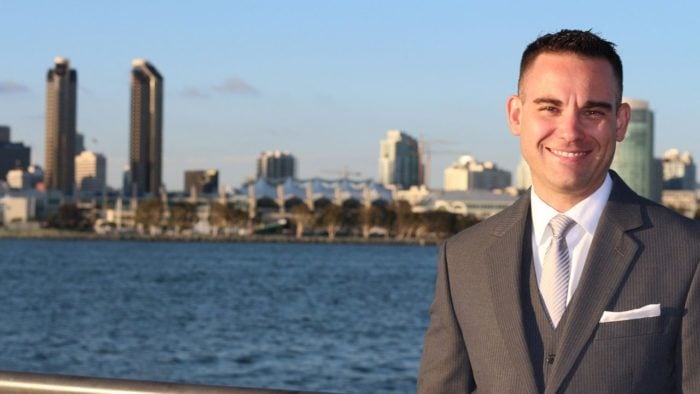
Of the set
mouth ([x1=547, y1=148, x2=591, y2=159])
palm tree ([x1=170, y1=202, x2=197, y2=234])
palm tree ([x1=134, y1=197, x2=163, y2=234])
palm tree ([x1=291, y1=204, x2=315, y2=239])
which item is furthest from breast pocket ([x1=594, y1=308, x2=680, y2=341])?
palm tree ([x1=170, y1=202, x2=197, y2=234])

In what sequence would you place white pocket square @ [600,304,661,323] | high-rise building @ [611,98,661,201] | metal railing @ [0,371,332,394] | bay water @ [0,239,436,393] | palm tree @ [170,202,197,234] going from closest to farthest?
white pocket square @ [600,304,661,323] < metal railing @ [0,371,332,394] < bay water @ [0,239,436,393] < high-rise building @ [611,98,661,201] < palm tree @ [170,202,197,234]

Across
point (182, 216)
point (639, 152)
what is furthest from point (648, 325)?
point (182, 216)

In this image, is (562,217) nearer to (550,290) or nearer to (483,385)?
(550,290)

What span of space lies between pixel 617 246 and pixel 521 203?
0.89ft

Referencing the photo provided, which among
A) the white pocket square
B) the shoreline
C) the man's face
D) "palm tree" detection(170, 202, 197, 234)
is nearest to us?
the white pocket square

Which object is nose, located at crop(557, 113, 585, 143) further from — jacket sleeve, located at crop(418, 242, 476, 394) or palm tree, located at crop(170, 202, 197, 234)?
palm tree, located at crop(170, 202, 197, 234)

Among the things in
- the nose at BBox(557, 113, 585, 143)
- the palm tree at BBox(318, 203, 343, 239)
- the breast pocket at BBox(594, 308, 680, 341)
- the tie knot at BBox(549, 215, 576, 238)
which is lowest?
the breast pocket at BBox(594, 308, 680, 341)

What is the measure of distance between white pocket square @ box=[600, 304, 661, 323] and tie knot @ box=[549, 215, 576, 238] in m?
0.19

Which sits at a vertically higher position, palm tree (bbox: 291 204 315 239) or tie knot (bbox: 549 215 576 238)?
palm tree (bbox: 291 204 315 239)

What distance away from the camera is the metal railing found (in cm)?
291

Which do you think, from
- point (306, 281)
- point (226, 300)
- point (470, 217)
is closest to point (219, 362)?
point (226, 300)

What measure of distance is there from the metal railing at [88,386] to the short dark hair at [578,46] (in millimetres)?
899

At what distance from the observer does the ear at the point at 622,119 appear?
2.67 meters

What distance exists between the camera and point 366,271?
9069cm
